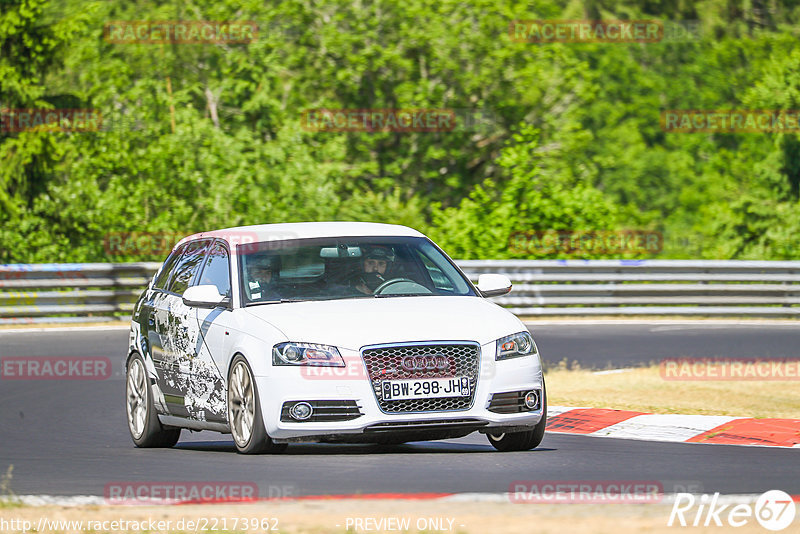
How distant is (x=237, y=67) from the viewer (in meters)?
34.1

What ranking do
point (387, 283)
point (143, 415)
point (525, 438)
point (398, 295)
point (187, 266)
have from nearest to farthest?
1. point (525, 438)
2. point (398, 295)
3. point (387, 283)
4. point (143, 415)
5. point (187, 266)

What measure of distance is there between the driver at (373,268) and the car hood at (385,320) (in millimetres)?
279

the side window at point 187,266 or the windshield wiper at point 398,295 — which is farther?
the side window at point 187,266

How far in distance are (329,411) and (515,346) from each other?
130 centimetres

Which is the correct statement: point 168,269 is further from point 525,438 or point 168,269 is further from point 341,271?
point 525,438

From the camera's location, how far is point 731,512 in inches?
265

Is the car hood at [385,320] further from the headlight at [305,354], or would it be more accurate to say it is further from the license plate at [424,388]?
the license plate at [424,388]

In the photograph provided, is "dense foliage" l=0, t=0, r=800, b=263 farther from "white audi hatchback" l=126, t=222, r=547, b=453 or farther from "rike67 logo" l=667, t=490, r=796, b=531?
"rike67 logo" l=667, t=490, r=796, b=531

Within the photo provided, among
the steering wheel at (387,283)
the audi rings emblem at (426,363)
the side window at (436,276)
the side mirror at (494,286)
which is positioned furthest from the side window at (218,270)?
the side mirror at (494,286)

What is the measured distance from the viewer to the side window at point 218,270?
33.5ft

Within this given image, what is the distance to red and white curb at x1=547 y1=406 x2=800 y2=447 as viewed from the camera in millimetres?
10562

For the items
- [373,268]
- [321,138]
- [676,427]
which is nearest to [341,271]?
[373,268]

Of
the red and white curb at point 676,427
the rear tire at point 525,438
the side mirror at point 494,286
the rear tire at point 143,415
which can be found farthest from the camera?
the rear tire at point 143,415

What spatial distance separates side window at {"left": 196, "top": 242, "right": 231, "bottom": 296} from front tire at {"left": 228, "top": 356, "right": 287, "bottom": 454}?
0.79 metres
